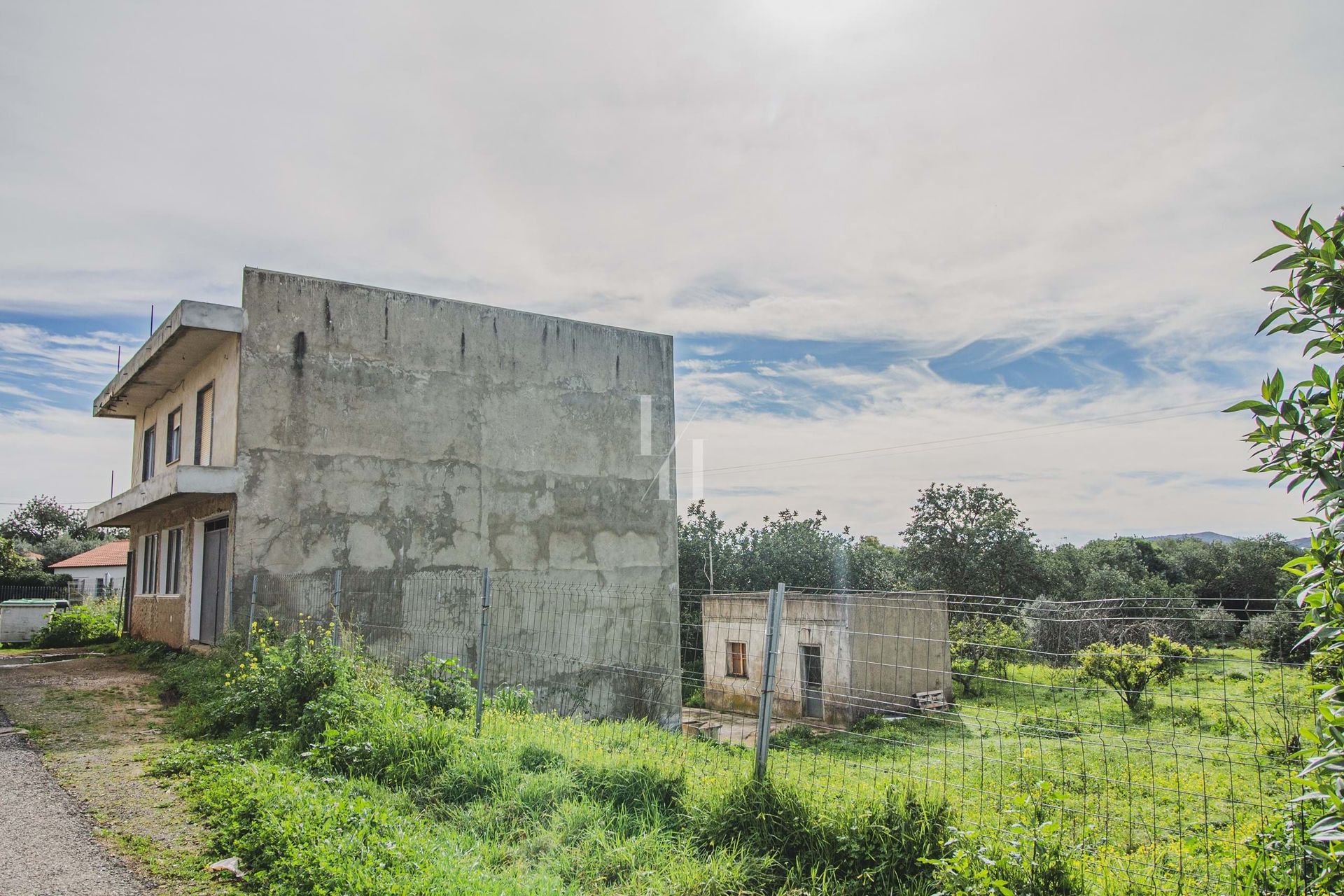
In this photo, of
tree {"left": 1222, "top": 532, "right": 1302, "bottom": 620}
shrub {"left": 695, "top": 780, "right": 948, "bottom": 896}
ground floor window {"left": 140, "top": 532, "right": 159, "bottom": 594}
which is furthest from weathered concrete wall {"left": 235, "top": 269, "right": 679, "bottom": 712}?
tree {"left": 1222, "top": 532, "right": 1302, "bottom": 620}

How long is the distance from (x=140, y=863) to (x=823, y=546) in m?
33.5

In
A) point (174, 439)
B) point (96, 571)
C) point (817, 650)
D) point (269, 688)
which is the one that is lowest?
point (817, 650)

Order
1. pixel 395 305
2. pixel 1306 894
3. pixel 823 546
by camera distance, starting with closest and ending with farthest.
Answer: pixel 1306 894
pixel 395 305
pixel 823 546

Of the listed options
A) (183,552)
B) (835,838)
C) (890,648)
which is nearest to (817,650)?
(890,648)

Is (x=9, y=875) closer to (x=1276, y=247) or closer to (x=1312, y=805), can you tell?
(x=1312, y=805)

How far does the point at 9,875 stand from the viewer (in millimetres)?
4906

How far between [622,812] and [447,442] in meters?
9.53

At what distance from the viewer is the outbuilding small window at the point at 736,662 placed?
23703 mm

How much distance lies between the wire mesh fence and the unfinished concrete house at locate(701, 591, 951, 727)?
0.08m

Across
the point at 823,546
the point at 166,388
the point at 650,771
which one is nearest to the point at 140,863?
the point at 650,771

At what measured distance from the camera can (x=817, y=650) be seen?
72.4 feet

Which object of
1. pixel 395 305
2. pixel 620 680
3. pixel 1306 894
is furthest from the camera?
pixel 620 680

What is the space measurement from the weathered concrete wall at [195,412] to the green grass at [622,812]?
5917 millimetres

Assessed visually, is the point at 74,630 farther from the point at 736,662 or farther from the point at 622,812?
the point at 622,812
